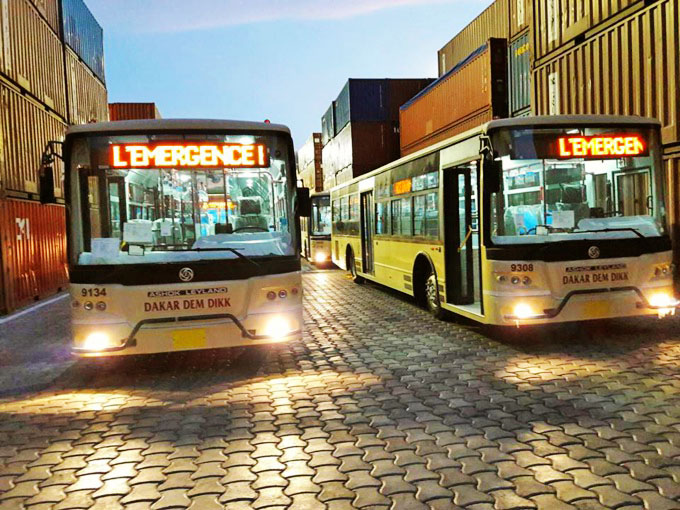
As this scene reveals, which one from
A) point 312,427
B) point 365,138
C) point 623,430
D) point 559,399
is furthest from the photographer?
point 365,138

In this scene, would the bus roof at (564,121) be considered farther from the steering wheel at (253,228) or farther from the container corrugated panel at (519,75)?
Result: the container corrugated panel at (519,75)

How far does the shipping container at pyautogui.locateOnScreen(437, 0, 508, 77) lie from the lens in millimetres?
18220

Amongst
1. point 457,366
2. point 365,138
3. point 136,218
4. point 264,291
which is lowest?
point 457,366

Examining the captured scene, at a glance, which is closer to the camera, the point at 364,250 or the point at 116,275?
the point at 116,275

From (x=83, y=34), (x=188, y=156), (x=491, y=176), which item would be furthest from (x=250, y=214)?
(x=83, y=34)

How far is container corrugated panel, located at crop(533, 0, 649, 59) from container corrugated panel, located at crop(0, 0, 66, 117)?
38.1 ft

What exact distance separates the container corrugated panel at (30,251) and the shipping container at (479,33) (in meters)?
13.1

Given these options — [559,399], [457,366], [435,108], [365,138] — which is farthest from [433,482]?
[365,138]

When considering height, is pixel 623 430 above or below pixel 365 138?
below

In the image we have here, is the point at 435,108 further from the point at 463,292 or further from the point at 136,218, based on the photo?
the point at 136,218

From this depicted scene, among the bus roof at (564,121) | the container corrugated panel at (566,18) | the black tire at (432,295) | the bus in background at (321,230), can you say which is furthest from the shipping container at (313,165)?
the bus roof at (564,121)

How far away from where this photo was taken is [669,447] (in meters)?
4.12

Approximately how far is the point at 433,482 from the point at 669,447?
64.5 inches

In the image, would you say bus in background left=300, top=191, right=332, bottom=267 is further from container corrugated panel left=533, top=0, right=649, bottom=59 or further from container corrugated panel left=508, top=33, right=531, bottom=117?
container corrugated panel left=533, top=0, right=649, bottom=59
